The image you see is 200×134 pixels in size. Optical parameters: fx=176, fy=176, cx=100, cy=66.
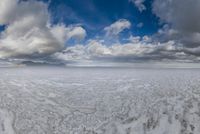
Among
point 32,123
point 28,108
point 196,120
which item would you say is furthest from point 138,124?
point 28,108

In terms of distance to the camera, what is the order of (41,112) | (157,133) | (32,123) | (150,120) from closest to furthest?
(157,133), (32,123), (150,120), (41,112)

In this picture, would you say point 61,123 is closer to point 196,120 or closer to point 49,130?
point 49,130

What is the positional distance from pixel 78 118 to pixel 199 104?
69.1 ft

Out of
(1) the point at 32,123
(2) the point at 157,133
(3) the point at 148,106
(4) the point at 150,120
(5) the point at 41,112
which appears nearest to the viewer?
(2) the point at 157,133

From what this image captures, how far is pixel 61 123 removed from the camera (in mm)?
22438

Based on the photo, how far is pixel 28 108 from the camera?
27.9 metres

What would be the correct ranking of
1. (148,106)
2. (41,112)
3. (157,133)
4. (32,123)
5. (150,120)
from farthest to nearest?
(148,106) < (41,112) < (150,120) < (32,123) < (157,133)

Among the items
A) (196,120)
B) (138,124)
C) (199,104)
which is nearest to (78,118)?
(138,124)

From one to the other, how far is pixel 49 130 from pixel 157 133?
12.5m

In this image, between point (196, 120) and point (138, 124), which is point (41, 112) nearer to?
point (138, 124)

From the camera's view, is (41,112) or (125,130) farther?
(41,112)

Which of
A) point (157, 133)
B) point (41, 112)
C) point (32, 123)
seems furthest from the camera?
point (41, 112)

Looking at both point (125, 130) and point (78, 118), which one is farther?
point (78, 118)

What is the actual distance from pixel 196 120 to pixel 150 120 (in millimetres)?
5852
